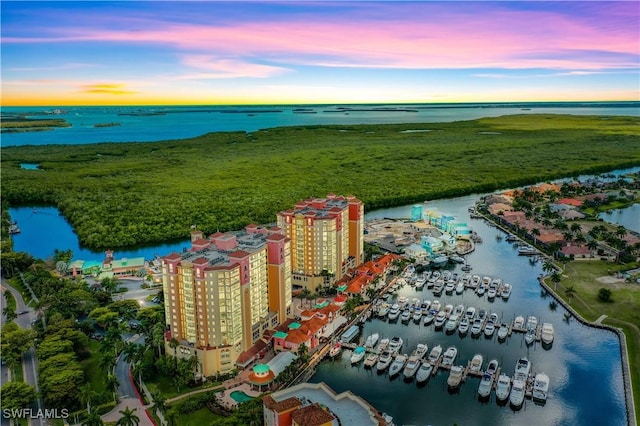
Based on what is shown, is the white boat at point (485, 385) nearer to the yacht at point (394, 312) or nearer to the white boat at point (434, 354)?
the white boat at point (434, 354)

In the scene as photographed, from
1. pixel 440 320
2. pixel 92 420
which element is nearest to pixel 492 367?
pixel 440 320

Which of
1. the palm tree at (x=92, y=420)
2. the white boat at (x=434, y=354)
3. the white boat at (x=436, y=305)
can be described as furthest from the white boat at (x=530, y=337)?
the palm tree at (x=92, y=420)

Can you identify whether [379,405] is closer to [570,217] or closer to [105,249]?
[105,249]

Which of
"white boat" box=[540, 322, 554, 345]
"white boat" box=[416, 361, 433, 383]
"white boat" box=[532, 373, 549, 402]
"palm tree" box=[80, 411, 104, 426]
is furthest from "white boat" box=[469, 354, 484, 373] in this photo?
"palm tree" box=[80, 411, 104, 426]

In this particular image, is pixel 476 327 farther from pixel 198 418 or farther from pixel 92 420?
pixel 92 420

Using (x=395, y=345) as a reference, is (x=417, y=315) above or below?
above

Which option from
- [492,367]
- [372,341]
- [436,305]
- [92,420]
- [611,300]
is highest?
[92,420]
